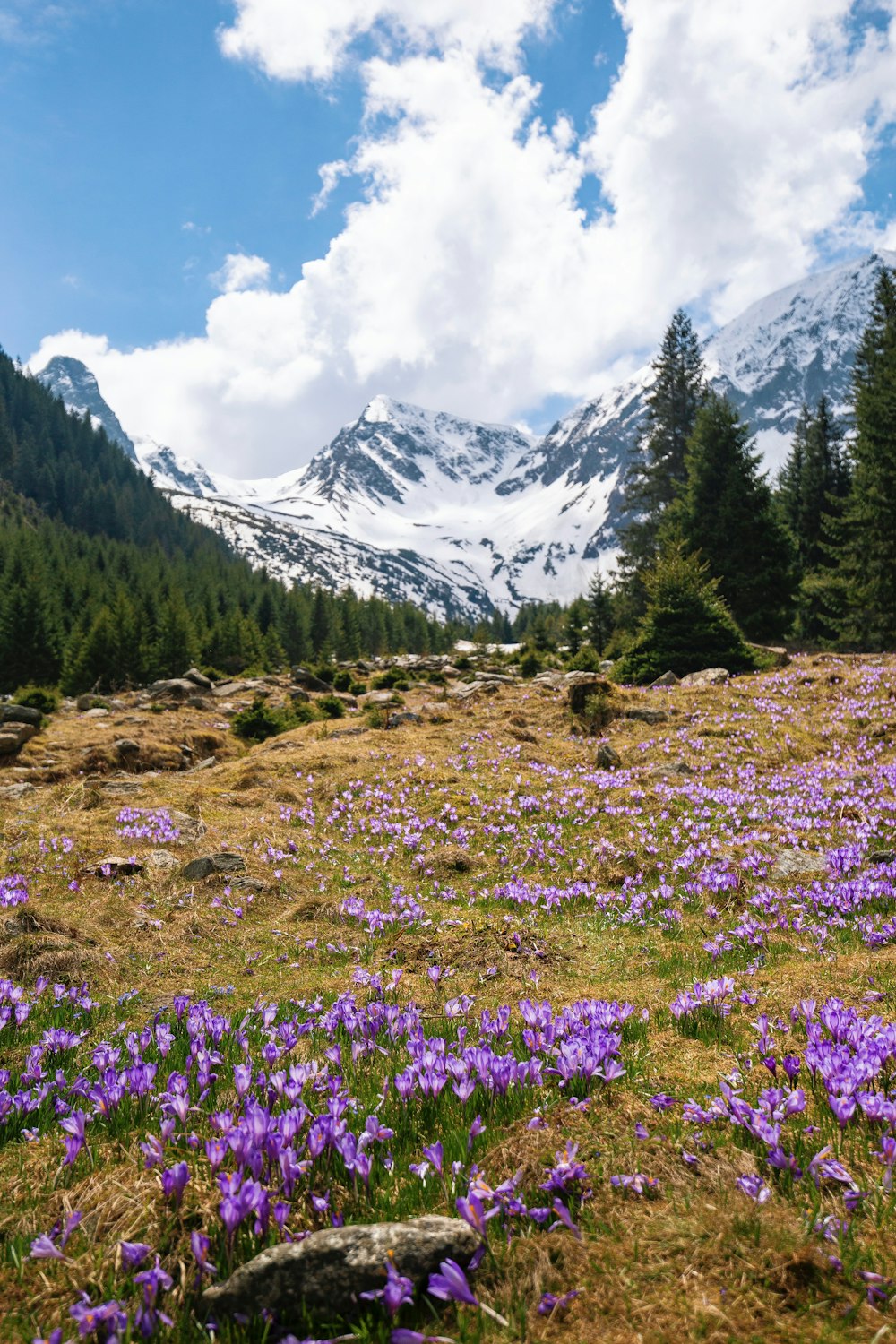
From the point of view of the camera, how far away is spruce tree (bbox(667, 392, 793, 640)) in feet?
99.0

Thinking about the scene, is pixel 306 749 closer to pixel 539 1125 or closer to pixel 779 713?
pixel 779 713

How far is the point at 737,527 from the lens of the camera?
101ft

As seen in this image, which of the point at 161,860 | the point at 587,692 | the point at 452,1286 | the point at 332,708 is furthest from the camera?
the point at 332,708

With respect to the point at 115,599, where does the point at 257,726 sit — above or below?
below

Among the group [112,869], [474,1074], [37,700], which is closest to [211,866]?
[112,869]

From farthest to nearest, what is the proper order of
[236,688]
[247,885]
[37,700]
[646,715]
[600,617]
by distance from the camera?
[600,617], [236,688], [37,700], [646,715], [247,885]

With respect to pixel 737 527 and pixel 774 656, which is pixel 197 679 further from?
pixel 737 527

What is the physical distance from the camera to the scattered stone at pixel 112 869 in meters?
8.45

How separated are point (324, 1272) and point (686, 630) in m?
22.7

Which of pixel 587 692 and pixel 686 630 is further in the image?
pixel 686 630

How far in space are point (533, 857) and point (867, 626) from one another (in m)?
25.4

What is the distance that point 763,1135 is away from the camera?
2.44 metres

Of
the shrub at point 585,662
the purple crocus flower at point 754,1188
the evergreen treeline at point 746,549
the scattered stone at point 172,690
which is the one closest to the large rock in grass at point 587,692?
the evergreen treeline at point 746,549

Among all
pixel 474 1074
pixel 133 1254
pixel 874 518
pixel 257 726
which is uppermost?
pixel 874 518
